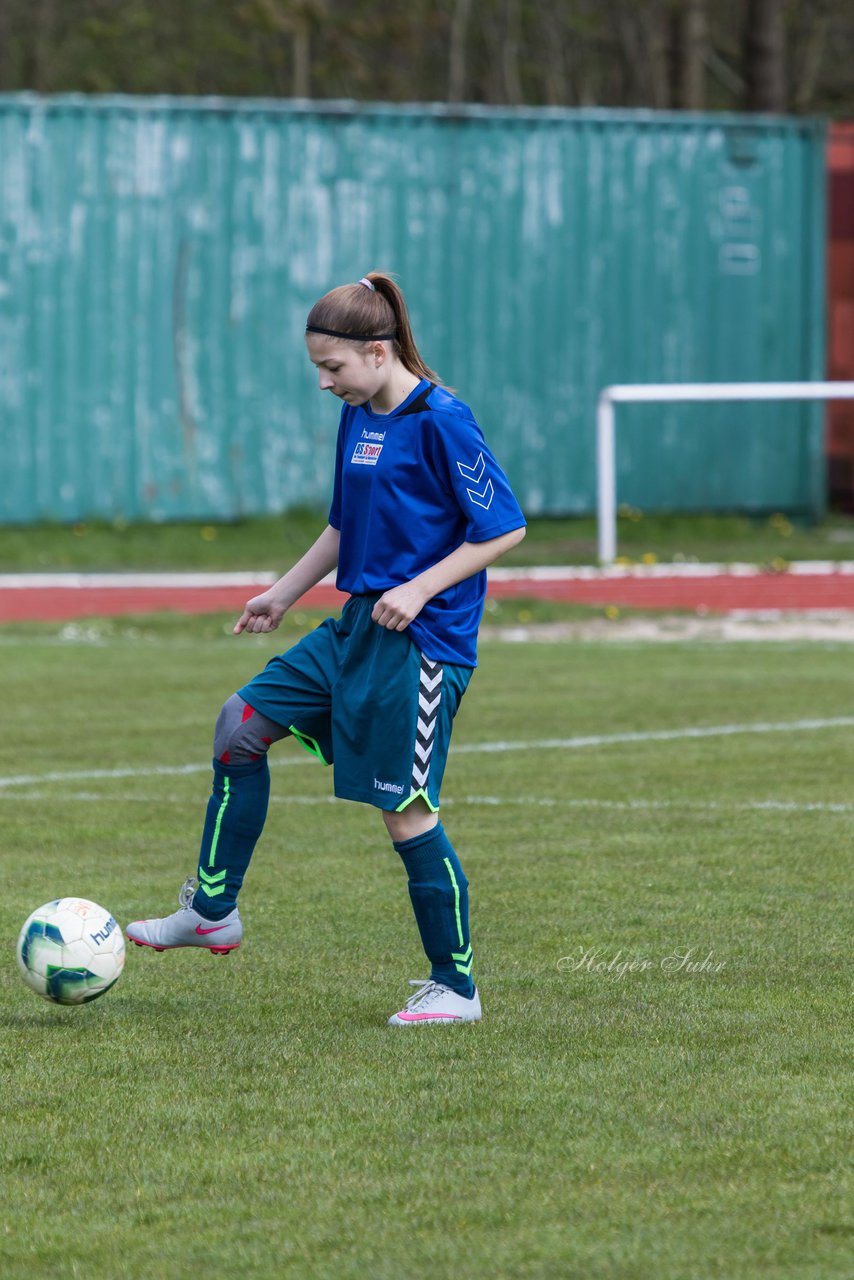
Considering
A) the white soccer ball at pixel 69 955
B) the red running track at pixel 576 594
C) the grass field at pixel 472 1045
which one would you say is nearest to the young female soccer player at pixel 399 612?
the grass field at pixel 472 1045

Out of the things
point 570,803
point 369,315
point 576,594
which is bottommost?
point 576,594

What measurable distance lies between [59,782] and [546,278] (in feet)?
42.5

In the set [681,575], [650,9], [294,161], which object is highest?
[650,9]

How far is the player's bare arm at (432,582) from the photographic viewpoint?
4.93 m

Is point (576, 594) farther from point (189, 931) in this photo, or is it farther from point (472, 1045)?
point (472, 1045)

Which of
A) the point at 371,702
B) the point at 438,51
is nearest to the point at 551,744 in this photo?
the point at 371,702

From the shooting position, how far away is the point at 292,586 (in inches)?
215

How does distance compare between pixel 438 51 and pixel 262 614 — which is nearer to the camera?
pixel 262 614

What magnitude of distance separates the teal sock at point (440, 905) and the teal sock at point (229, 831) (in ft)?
1.36

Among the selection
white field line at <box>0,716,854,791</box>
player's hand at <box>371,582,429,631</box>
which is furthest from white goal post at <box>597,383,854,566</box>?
player's hand at <box>371,582,429,631</box>

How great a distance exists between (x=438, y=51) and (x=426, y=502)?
41.3 m

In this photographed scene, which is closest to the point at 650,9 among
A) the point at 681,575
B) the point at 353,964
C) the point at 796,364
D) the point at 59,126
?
the point at 796,364

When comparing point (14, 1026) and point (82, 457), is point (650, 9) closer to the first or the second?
point (82, 457)

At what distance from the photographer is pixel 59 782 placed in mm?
8961
